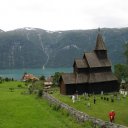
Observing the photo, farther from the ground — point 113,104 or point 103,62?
point 103,62

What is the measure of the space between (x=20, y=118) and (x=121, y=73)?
72.7 m

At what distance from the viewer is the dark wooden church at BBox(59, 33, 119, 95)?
83.6 m

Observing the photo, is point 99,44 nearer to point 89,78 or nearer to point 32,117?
point 89,78

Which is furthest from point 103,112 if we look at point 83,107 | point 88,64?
point 88,64

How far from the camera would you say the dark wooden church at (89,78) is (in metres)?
83.6

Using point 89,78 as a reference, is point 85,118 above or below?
below

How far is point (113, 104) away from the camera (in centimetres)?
6241

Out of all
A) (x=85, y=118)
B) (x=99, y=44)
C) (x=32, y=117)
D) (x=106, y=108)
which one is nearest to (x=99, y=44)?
(x=99, y=44)

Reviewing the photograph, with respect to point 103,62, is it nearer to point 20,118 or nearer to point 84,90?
point 84,90

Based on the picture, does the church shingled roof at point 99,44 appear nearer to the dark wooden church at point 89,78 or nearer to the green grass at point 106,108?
the dark wooden church at point 89,78

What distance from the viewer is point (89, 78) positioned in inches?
3337

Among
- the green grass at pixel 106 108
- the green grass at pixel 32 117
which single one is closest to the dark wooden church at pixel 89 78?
the green grass at pixel 106 108

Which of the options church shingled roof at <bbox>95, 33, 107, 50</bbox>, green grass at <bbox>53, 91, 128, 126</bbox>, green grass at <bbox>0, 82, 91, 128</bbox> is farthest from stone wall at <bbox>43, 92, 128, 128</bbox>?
church shingled roof at <bbox>95, 33, 107, 50</bbox>

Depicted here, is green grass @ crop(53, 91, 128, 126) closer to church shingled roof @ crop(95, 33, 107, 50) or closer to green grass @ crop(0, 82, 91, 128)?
green grass @ crop(0, 82, 91, 128)
